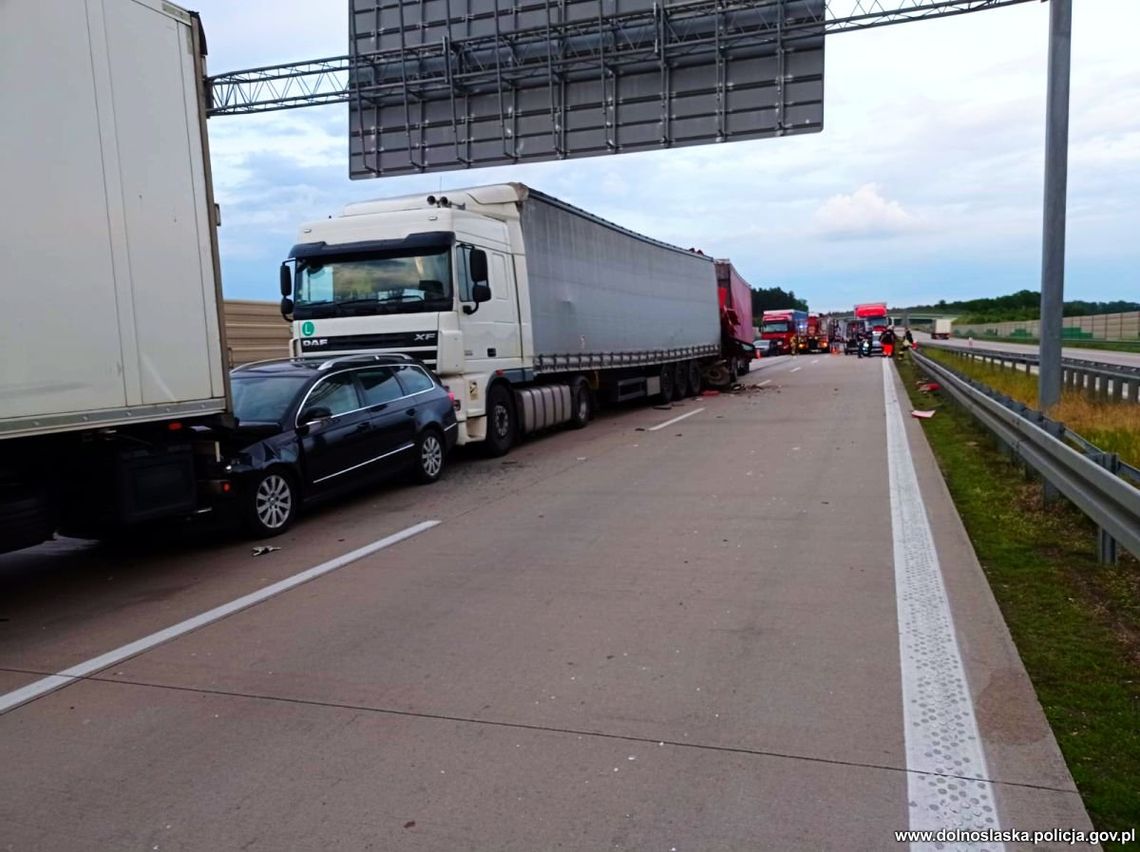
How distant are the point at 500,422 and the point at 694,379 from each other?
1302cm

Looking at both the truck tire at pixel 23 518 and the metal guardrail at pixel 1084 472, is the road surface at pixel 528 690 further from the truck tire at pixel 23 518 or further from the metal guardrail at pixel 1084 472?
the metal guardrail at pixel 1084 472

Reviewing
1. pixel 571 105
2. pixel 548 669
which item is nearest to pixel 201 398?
pixel 548 669

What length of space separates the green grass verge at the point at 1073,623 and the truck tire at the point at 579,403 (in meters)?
7.88

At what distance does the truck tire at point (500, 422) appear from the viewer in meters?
13.0

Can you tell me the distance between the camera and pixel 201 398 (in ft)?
22.4

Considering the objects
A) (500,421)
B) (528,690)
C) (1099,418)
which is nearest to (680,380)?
(500,421)

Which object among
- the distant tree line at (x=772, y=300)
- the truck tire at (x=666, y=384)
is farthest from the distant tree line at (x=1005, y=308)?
the truck tire at (x=666, y=384)

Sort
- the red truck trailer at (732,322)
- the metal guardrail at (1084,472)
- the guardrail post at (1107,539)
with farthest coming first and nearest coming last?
1. the red truck trailer at (732,322)
2. the guardrail post at (1107,539)
3. the metal guardrail at (1084,472)

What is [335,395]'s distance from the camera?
930 centimetres

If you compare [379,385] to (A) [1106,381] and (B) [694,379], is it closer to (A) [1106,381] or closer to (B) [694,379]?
(A) [1106,381]

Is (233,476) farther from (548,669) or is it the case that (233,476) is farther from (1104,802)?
(1104,802)

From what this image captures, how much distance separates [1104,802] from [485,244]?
35.5 ft

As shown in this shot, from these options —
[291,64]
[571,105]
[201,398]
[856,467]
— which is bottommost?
[856,467]

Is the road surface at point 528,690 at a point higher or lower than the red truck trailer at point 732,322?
lower
